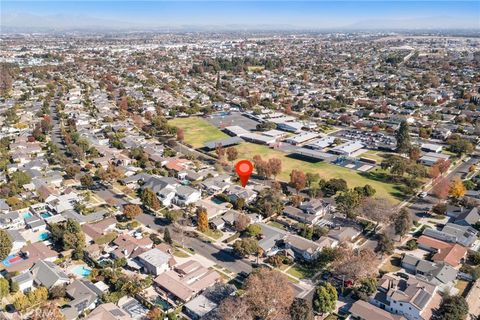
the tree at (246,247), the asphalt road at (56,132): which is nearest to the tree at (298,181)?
the tree at (246,247)

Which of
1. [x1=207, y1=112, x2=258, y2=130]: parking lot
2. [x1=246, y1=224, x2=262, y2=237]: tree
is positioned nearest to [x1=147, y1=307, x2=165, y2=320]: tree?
[x1=246, y1=224, x2=262, y2=237]: tree

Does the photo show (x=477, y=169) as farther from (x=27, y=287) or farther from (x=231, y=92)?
(x=231, y=92)

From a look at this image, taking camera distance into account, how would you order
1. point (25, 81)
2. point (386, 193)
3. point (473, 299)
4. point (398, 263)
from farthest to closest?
1. point (25, 81)
2. point (386, 193)
3. point (398, 263)
4. point (473, 299)

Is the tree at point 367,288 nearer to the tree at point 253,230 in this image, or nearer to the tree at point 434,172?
the tree at point 253,230

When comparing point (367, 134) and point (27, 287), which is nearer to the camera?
point (27, 287)

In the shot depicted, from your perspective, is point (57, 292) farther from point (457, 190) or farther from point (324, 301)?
point (457, 190)

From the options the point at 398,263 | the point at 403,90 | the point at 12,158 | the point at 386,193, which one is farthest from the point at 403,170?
the point at 403,90

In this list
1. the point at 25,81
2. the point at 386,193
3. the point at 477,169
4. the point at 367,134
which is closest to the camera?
the point at 386,193
